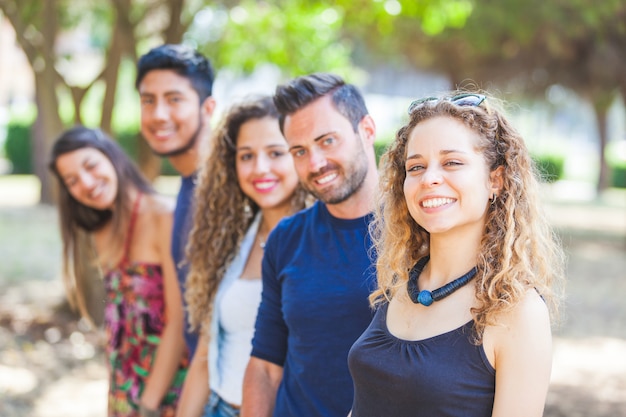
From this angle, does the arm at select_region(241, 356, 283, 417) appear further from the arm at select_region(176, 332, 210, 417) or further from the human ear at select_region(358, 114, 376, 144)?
the human ear at select_region(358, 114, 376, 144)

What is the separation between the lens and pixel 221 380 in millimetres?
2887

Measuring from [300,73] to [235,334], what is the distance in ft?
25.3

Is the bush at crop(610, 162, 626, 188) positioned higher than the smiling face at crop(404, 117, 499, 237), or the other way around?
the smiling face at crop(404, 117, 499, 237)

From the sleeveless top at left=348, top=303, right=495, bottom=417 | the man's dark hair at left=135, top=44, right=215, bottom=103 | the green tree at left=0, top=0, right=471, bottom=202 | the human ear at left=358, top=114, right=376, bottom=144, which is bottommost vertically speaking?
the sleeveless top at left=348, top=303, right=495, bottom=417

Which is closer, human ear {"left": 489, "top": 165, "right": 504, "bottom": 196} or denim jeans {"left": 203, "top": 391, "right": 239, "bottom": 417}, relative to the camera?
human ear {"left": 489, "top": 165, "right": 504, "bottom": 196}

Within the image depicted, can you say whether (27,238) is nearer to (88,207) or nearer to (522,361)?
(88,207)

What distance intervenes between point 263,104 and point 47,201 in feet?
55.8

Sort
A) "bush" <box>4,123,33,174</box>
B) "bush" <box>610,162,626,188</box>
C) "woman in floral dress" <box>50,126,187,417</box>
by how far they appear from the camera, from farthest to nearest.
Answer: "bush" <box>610,162,626,188</box> < "bush" <box>4,123,33,174</box> < "woman in floral dress" <box>50,126,187,417</box>

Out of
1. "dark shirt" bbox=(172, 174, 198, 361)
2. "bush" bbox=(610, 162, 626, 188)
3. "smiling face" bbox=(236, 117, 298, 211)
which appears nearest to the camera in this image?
"smiling face" bbox=(236, 117, 298, 211)

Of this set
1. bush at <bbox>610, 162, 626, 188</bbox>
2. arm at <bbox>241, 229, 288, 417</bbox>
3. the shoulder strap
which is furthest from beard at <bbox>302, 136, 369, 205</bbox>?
bush at <bbox>610, 162, 626, 188</bbox>

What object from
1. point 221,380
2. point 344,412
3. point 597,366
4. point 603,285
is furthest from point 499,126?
point 603,285

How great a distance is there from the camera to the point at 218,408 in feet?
9.60

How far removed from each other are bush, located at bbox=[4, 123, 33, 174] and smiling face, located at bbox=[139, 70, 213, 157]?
23.4 metres

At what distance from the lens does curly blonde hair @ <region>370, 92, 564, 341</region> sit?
6.00 feet
